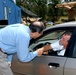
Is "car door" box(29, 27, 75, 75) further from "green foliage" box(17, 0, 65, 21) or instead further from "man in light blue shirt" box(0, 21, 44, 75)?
"green foliage" box(17, 0, 65, 21)

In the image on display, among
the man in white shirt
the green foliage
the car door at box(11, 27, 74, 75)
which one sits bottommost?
the green foliage

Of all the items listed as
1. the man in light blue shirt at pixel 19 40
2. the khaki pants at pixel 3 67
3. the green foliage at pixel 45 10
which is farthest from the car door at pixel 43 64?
the green foliage at pixel 45 10

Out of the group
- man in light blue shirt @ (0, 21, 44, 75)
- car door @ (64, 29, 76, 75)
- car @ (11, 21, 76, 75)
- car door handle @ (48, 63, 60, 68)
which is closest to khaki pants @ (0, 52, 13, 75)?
man in light blue shirt @ (0, 21, 44, 75)

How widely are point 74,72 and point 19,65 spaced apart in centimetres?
101

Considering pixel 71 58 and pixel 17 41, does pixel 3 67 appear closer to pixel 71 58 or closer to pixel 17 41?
pixel 17 41

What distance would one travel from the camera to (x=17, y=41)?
12.7ft

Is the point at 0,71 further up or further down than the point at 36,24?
further down

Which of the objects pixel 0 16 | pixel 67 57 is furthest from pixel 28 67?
pixel 0 16

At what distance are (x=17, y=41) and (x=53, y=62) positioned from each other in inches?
22.0

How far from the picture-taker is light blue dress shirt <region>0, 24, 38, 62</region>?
3.81 m

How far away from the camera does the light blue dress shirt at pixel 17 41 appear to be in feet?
12.5

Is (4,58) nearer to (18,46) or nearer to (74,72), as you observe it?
(18,46)

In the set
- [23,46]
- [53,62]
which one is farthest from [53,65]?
[23,46]

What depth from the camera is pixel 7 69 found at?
3990 mm
